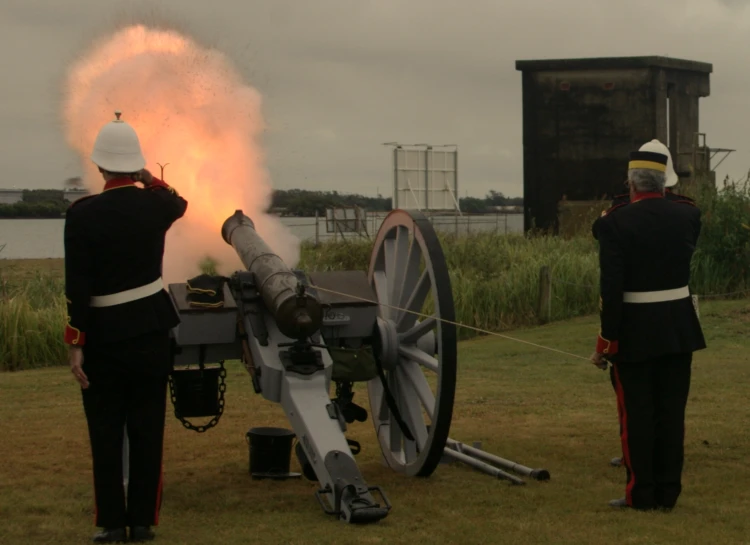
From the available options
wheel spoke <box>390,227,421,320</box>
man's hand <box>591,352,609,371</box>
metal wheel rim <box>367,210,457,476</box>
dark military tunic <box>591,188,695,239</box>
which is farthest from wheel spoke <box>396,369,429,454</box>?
dark military tunic <box>591,188,695,239</box>

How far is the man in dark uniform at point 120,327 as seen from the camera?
5930 millimetres

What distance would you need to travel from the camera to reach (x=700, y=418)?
30.6 feet

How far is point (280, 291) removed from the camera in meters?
7.02

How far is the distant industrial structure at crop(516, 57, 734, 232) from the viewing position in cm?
3316

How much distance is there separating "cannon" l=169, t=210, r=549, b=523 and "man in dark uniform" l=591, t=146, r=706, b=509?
2.86ft

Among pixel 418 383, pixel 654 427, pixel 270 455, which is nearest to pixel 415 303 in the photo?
pixel 418 383

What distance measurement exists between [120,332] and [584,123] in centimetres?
2860

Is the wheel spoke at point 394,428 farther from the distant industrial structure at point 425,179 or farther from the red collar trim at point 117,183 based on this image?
the distant industrial structure at point 425,179

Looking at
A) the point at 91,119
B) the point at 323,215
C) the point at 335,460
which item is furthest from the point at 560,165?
the point at 335,460

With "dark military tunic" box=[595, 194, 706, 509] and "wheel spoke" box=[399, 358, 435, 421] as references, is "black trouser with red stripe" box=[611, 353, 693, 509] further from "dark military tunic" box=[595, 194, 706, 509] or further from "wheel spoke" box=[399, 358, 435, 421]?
"wheel spoke" box=[399, 358, 435, 421]

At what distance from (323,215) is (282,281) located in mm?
24375

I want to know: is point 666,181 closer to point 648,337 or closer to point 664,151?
point 664,151

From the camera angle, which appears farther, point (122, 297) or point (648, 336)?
point (648, 336)

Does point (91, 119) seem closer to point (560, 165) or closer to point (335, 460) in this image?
point (335, 460)
